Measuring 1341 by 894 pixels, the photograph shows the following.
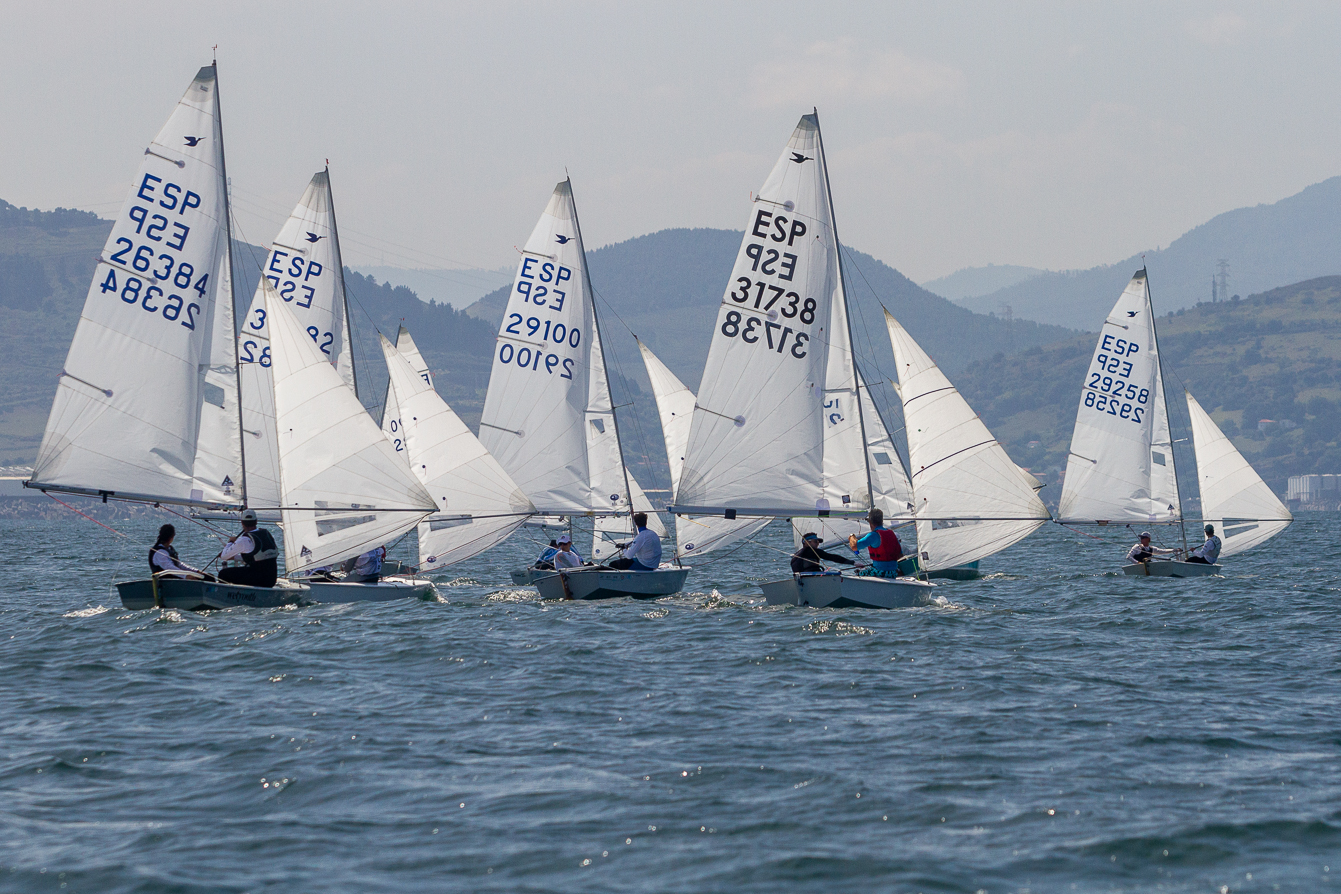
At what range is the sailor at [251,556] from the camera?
2261cm

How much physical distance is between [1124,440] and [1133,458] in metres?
0.58

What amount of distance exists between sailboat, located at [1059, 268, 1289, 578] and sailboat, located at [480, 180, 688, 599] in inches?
591

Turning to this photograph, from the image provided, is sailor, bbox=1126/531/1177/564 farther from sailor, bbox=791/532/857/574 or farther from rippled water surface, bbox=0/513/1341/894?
sailor, bbox=791/532/857/574

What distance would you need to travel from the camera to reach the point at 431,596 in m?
26.7

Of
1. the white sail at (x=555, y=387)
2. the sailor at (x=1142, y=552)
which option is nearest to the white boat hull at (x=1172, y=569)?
the sailor at (x=1142, y=552)

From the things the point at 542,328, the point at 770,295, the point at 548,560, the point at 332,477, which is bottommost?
the point at 548,560

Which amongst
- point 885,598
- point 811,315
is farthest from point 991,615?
point 811,315

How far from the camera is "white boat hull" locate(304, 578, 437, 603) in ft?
81.3

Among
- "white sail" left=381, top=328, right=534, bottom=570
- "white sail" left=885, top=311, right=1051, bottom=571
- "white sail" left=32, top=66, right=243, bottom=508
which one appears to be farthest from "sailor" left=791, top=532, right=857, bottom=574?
"white sail" left=32, top=66, right=243, bottom=508

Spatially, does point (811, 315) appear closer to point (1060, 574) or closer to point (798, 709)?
point (798, 709)

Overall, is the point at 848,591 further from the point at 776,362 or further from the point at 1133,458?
the point at 1133,458

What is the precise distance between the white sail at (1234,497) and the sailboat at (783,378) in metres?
17.9

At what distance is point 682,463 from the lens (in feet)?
87.2

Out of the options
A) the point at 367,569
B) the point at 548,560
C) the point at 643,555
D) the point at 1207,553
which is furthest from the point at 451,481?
the point at 1207,553
